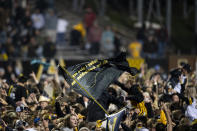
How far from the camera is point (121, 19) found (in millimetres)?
34312

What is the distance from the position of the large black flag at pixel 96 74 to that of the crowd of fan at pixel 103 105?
0.57 m

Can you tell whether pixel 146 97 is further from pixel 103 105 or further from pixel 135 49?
pixel 135 49

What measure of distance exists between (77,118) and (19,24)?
550 inches

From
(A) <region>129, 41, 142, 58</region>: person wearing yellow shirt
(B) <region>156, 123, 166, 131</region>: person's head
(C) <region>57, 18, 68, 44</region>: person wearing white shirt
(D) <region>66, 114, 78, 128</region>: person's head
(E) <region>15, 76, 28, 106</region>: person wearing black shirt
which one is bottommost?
(B) <region>156, 123, 166, 131</region>: person's head

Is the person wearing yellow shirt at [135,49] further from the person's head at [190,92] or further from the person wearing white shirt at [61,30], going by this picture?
the person's head at [190,92]

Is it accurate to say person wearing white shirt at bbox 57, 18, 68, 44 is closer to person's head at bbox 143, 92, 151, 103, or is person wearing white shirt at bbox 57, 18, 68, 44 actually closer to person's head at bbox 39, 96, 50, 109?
person's head at bbox 39, 96, 50, 109

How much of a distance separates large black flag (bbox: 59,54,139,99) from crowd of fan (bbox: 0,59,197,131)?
0.57 meters

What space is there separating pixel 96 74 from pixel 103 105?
2.41ft

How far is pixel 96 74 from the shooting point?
12.9 metres

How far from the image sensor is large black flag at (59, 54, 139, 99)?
41.0ft

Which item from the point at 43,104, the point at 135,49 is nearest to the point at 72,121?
the point at 43,104

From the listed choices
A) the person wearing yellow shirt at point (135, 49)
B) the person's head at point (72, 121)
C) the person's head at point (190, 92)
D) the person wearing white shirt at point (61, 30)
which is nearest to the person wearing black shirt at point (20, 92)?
the person's head at point (72, 121)

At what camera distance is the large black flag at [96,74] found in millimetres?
12484

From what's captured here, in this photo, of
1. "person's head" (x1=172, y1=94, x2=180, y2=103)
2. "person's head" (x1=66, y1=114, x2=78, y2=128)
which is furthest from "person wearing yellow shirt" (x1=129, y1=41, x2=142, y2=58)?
"person's head" (x1=66, y1=114, x2=78, y2=128)
